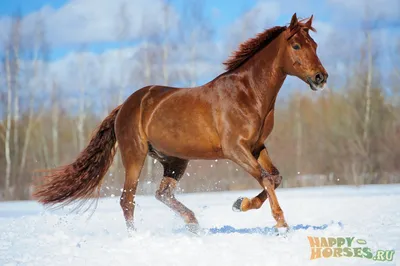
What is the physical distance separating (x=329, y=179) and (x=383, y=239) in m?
21.2

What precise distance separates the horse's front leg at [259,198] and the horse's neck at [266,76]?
1.71 feet

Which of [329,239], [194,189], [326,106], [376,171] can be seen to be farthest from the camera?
[326,106]

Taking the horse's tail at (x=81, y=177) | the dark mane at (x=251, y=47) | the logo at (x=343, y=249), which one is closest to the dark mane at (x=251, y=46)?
the dark mane at (x=251, y=47)

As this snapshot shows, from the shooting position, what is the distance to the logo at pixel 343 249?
4480 mm

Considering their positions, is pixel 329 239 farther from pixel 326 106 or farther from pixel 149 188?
pixel 326 106

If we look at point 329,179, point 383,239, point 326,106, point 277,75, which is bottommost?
point 329,179

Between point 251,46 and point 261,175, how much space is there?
1612mm

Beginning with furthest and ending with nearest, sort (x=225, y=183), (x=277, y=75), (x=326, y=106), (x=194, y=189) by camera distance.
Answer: (x=326, y=106) < (x=225, y=183) < (x=194, y=189) < (x=277, y=75)

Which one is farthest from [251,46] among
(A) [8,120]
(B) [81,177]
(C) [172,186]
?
(A) [8,120]

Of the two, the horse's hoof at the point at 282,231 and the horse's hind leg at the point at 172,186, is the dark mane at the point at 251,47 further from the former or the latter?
the horse's hoof at the point at 282,231

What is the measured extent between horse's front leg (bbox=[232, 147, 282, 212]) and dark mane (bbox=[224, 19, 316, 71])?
3.59 feet

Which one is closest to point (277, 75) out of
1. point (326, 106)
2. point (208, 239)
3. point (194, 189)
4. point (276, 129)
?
point (208, 239)

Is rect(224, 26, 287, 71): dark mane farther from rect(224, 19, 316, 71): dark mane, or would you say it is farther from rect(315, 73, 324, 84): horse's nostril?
rect(315, 73, 324, 84): horse's nostril

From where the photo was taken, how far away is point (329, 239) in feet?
16.8
